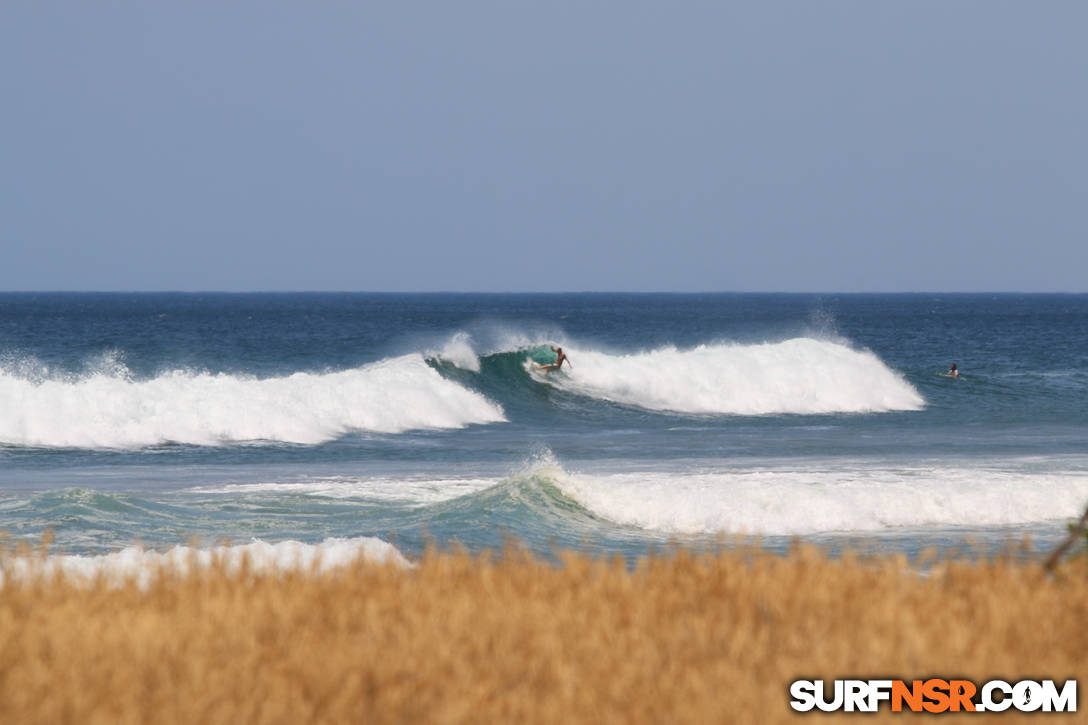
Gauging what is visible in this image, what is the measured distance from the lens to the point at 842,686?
5.27 metres

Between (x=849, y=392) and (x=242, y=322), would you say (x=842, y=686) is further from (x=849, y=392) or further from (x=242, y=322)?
(x=242, y=322)

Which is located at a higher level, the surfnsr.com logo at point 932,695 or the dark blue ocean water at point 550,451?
the dark blue ocean water at point 550,451

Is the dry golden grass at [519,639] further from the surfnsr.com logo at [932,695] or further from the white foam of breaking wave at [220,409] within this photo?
the white foam of breaking wave at [220,409]

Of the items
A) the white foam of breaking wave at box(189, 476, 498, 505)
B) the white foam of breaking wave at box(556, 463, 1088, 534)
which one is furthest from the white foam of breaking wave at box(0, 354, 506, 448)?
the white foam of breaking wave at box(556, 463, 1088, 534)

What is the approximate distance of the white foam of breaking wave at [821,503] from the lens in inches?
583

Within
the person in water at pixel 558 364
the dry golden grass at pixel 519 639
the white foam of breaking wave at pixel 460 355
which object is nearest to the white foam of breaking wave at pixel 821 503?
the dry golden grass at pixel 519 639

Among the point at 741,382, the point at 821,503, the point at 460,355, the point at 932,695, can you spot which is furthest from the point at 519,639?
the point at 741,382

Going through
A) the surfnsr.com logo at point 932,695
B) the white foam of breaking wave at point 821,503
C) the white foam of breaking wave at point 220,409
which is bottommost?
the surfnsr.com logo at point 932,695

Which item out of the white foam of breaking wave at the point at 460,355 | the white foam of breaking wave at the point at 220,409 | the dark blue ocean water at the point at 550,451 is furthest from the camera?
the white foam of breaking wave at the point at 460,355

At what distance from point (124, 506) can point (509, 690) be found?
35.1ft

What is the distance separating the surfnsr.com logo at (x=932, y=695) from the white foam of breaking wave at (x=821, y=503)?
890cm

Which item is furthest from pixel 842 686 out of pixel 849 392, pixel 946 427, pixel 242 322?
pixel 242 322

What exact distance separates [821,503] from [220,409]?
53.2 ft

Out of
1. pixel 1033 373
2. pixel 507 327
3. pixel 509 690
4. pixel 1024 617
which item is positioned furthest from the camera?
pixel 507 327
